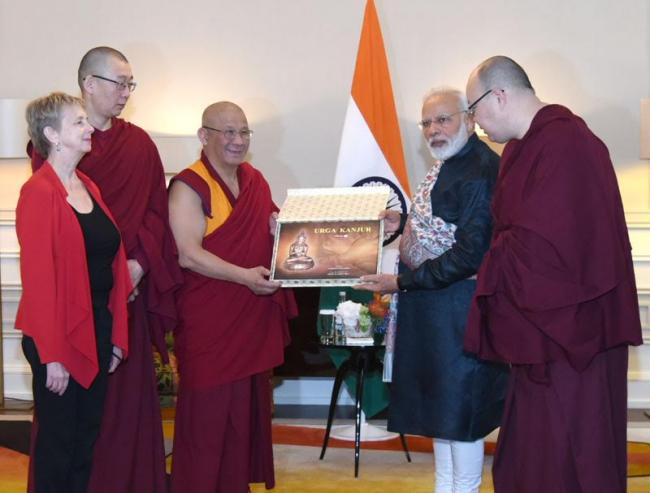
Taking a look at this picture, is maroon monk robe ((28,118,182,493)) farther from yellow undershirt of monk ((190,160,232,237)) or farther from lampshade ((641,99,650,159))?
lampshade ((641,99,650,159))

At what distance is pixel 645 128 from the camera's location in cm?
536

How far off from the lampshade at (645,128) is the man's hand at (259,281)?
248 cm

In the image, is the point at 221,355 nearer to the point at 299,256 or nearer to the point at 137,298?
the point at 137,298

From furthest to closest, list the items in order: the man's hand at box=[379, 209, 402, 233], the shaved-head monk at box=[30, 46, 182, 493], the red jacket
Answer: the man's hand at box=[379, 209, 402, 233] < the shaved-head monk at box=[30, 46, 182, 493] < the red jacket

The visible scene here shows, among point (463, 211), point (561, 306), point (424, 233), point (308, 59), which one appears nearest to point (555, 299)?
point (561, 306)

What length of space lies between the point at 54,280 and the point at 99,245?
24 cm

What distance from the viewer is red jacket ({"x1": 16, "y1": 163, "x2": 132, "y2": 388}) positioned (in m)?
3.20

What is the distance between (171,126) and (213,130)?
2094 millimetres

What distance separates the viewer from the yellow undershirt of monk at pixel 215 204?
3.96 meters

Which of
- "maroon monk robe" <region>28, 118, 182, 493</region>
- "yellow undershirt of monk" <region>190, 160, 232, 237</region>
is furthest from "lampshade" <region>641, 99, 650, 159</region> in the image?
"maroon monk robe" <region>28, 118, 182, 493</region>

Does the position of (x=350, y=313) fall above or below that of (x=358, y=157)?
below

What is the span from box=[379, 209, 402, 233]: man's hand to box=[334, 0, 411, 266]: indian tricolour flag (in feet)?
4.75

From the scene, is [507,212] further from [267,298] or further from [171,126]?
[171,126]

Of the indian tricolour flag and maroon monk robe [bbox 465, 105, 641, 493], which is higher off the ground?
the indian tricolour flag
